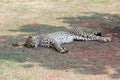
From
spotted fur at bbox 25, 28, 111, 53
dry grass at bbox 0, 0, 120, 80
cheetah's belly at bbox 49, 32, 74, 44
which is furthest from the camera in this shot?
cheetah's belly at bbox 49, 32, 74, 44

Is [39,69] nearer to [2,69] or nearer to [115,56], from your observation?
[2,69]

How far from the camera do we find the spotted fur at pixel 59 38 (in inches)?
376

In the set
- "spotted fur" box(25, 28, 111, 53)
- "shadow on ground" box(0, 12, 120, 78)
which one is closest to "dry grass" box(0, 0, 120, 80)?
"shadow on ground" box(0, 12, 120, 78)

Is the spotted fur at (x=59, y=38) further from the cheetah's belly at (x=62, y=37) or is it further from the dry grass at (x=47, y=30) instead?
the dry grass at (x=47, y=30)

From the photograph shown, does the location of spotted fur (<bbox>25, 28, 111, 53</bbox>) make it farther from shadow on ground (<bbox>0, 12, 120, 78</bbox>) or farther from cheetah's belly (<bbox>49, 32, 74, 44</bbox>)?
shadow on ground (<bbox>0, 12, 120, 78</bbox>)

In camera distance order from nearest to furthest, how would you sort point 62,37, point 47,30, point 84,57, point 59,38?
1. point 84,57
2. point 59,38
3. point 62,37
4. point 47,30

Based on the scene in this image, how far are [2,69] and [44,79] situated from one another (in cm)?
103

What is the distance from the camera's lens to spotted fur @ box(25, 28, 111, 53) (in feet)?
31.3

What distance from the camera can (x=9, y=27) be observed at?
12.2 metres

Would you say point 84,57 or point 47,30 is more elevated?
point 84,57

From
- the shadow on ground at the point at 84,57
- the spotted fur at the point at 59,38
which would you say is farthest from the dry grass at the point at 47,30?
the spotted fur at the point at 59,38

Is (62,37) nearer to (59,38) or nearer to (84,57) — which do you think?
(59,38)

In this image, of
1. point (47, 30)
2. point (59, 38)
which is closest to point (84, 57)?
point (59, 38)

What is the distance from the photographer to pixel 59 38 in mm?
9906
